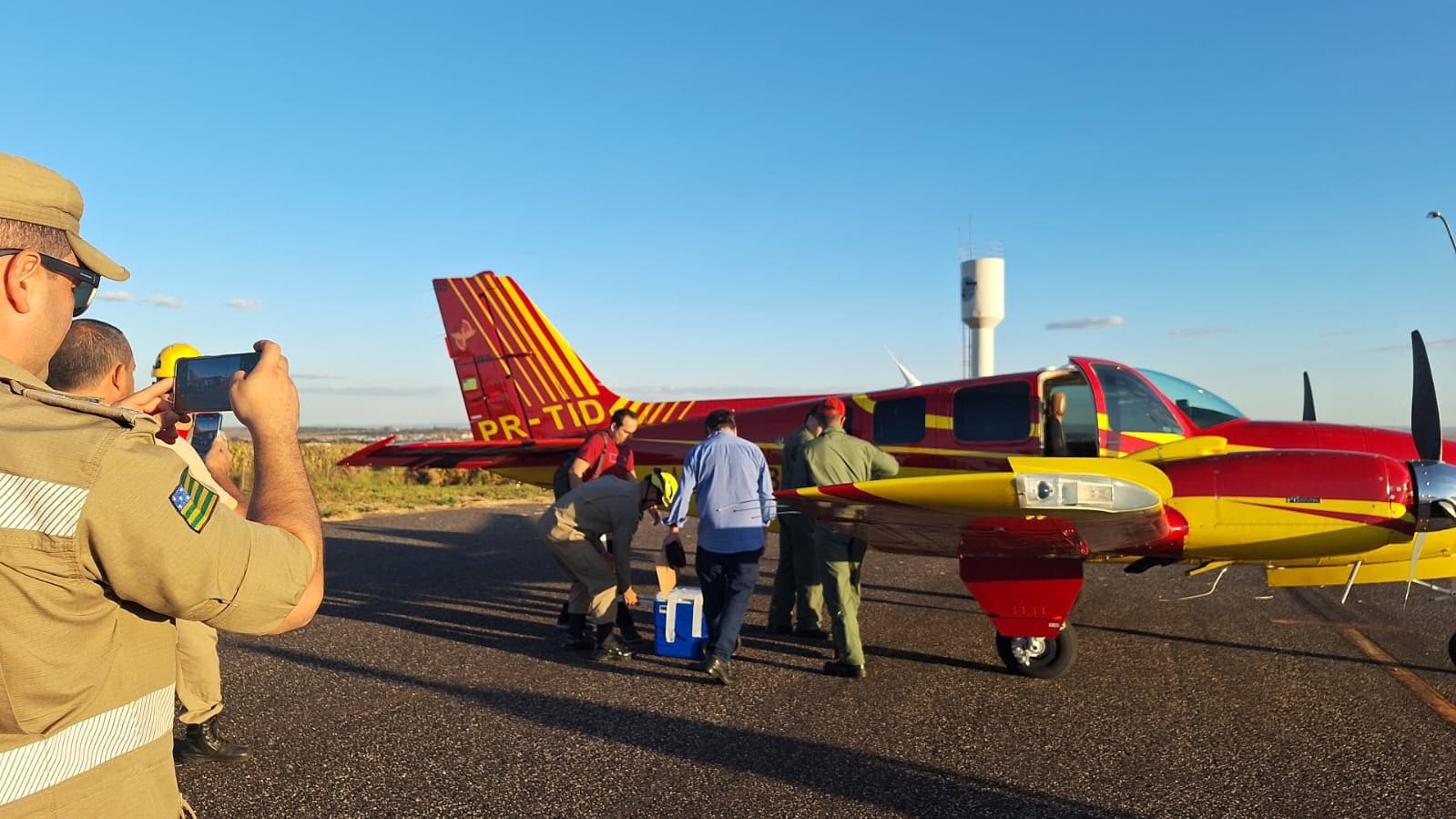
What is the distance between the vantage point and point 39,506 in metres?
1.03

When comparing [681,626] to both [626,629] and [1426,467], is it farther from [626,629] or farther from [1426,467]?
[1426,467]

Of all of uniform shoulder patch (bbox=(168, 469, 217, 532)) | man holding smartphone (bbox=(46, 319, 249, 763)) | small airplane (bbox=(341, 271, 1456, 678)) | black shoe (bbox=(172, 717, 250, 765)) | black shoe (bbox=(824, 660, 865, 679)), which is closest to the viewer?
uniform shoulder patch (bbox=(168, 469, 217, 532))

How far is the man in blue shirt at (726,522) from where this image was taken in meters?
5.73

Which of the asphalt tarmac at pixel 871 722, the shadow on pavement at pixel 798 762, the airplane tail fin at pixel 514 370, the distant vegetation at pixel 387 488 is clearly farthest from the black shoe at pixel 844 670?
the distant vegetation at pixel 387 488

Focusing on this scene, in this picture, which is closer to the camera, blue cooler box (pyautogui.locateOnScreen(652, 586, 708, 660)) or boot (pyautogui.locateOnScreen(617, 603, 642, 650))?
blue cooler box (pyautogui.locateOnScreen(652, 586, 708, 660))

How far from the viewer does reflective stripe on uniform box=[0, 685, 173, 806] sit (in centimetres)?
108

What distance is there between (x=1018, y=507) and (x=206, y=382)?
4.20m

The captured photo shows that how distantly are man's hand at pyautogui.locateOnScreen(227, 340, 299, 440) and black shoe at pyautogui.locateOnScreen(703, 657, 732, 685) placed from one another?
4384 mm

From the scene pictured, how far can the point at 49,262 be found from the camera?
119cm

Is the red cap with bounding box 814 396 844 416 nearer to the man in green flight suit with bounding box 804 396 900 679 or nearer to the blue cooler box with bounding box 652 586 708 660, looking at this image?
the man in green flight suit with bounding box 804 396 900 679

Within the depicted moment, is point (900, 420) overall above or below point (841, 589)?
above

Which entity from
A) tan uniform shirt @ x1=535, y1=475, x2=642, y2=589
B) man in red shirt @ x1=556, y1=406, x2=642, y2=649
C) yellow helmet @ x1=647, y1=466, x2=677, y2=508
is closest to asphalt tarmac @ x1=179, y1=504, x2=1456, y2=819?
man in red shirt @ x1=556, y1=406, x2=642, y2=649

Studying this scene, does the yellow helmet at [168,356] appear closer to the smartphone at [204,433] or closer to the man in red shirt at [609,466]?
the smartphone at [204,433]

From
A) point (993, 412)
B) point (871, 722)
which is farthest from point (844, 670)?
point (993, 412)
